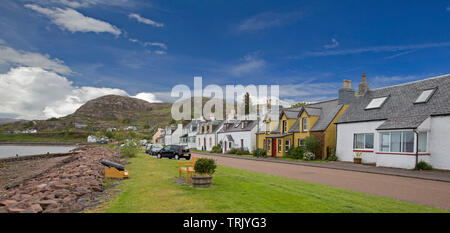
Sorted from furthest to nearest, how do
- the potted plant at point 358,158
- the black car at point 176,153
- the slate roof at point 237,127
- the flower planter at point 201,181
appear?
the slate roof at point 237,127 < the black car at point 176,153 < the potted plant at point 358,158 < the flower planter at point 201,181

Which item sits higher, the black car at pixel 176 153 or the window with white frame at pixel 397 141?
the window with white frame at pixel 397 141

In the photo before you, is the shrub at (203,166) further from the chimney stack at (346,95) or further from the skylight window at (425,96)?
the chimney stack at (346,95)

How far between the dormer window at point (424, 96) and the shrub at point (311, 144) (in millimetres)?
10206

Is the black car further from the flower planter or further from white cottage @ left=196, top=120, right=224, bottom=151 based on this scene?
white cottage @ left=196, top=120, right=224, bottom=151

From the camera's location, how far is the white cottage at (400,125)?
62.5ft

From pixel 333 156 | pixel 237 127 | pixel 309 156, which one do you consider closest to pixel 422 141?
pixel 333 156

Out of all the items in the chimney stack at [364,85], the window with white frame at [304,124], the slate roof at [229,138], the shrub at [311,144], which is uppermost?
the chimney stack at [364,85]

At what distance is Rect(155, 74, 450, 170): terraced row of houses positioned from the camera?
19219 millimetres

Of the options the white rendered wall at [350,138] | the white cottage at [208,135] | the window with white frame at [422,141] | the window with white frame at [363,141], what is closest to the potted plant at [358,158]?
the white rendered wall at [350,138]

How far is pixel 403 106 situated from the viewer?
23.0 m

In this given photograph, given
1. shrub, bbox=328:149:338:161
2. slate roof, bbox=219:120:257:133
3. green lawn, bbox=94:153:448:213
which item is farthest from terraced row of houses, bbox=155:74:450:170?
green lawn, bbox=94:153:448:213

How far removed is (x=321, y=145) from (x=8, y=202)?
27.6 m

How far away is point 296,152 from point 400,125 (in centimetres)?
1241

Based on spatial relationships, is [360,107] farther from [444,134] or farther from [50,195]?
[50,195]
